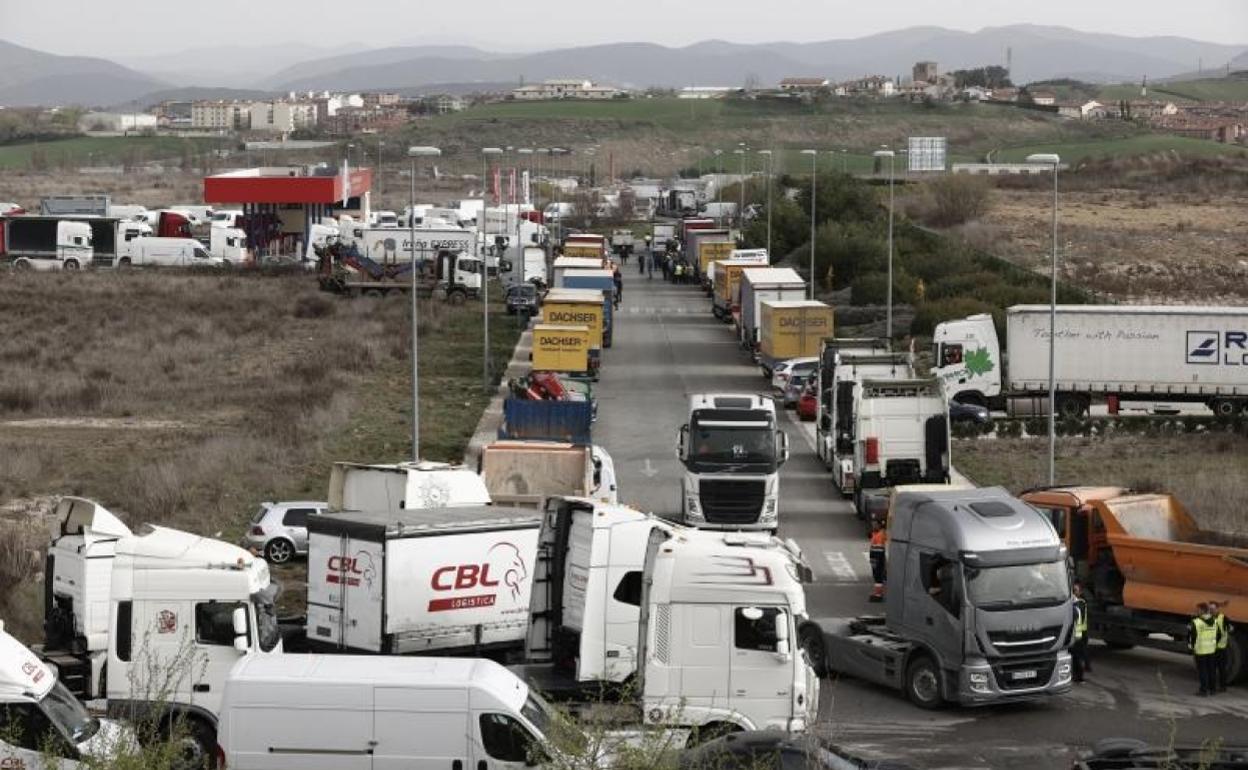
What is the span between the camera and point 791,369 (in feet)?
169

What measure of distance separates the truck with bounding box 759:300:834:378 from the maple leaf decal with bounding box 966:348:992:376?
6.82 m

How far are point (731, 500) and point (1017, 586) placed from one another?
11.8 metres

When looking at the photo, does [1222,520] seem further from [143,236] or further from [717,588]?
[143,236]

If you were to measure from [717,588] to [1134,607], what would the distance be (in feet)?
24.4

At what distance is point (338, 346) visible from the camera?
2496 inches

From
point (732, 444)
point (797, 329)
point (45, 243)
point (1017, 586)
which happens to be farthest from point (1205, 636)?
point (45, 243)

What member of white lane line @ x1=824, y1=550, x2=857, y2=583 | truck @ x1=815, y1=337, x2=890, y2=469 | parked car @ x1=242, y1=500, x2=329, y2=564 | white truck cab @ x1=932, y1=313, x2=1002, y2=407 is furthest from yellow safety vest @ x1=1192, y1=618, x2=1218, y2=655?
white truck cab @ x1=932, y1=313, x2=1002, y2=407

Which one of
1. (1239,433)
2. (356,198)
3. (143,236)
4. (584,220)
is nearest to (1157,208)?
(584,220)

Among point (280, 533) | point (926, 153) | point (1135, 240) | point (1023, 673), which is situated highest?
point (926, 153)

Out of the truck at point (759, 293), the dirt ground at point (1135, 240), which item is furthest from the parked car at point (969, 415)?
the dirt ground at point (1135, 240)

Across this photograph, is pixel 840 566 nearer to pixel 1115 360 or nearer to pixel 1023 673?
pixel 1023 673

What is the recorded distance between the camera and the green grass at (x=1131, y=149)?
176250 millimetres

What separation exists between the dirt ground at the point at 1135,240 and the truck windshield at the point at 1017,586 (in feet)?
167

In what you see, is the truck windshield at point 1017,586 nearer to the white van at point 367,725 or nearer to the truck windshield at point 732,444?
the white van at point 367,725
